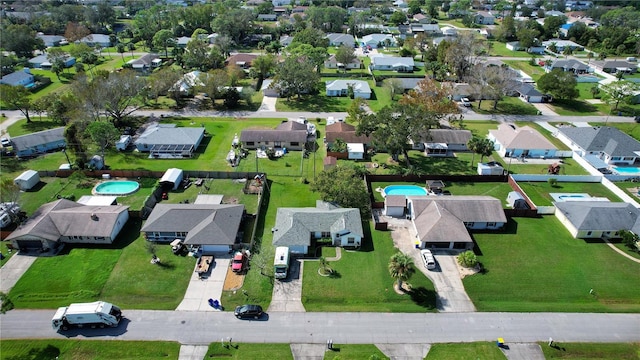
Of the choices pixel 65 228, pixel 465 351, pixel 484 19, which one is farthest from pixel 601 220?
pixel 484 19

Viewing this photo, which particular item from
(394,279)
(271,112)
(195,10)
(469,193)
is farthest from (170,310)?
(195,10)

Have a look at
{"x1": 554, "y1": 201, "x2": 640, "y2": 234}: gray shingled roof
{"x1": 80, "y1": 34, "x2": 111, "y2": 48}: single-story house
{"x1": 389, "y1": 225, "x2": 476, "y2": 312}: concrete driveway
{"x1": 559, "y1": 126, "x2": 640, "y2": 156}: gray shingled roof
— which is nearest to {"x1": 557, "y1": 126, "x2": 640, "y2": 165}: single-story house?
{"x1": 559, "y1": 126, "x2": 640, "y2": 156}: gray shingled roof

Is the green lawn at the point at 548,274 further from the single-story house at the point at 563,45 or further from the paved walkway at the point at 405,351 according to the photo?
the single-story house at the point at 563,45

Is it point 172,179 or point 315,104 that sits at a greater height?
point 315,104

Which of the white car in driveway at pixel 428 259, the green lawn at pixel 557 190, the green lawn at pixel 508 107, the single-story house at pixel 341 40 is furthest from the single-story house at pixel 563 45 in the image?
the white car in driveway at pixel 428 259

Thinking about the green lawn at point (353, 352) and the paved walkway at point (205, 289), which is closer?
the green lawn at point (353, 352)

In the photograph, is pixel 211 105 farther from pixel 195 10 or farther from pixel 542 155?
pixel 195 10

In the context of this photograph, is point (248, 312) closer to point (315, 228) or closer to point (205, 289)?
point (205, 289)
